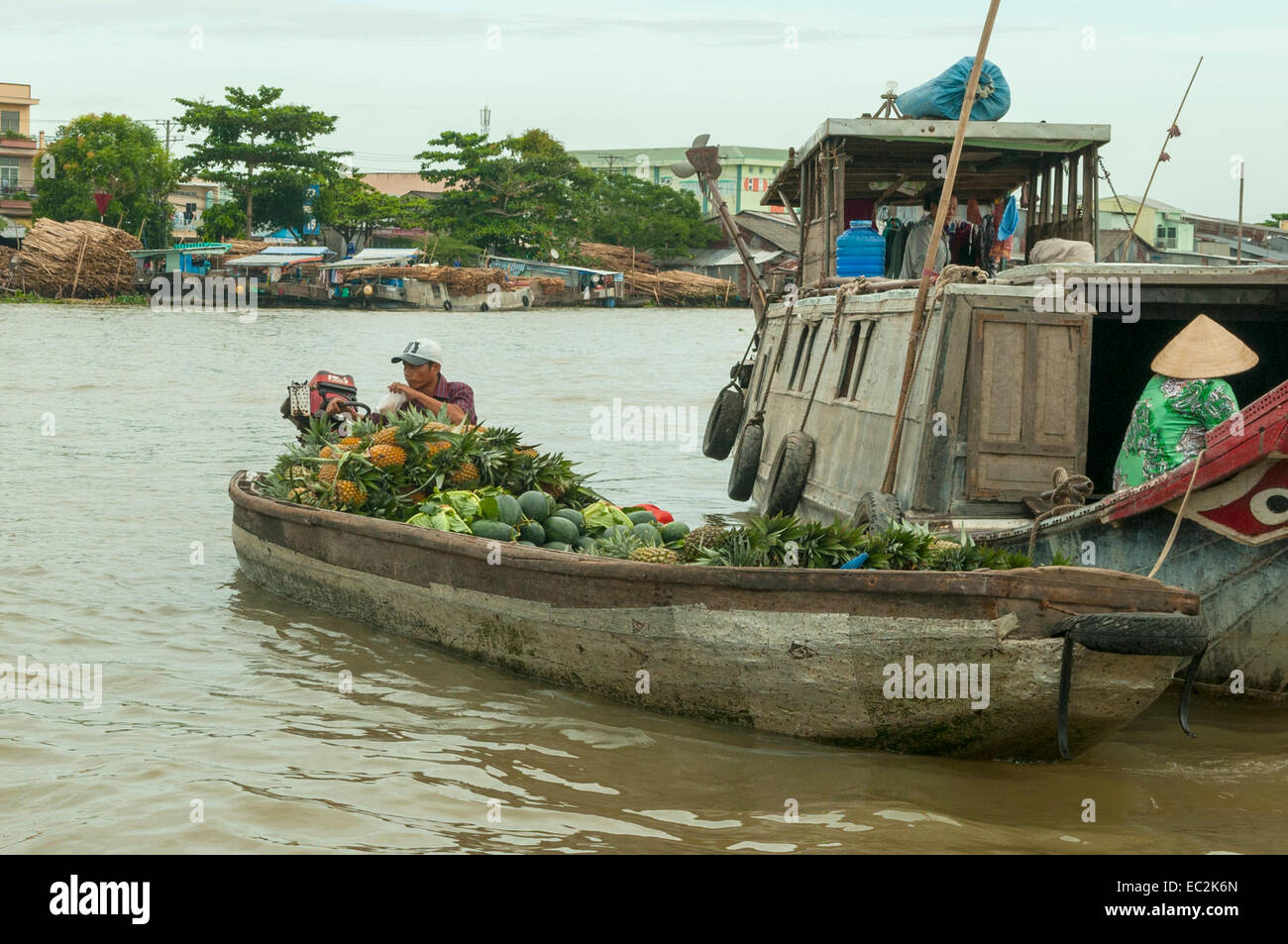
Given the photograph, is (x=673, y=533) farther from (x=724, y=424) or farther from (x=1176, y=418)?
(x=724, y=424)

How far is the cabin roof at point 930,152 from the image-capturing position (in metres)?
9.69

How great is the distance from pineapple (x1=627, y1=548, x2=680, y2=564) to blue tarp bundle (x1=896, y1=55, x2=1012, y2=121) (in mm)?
5474

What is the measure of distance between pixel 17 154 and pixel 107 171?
882cm

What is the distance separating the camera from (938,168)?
10711mm

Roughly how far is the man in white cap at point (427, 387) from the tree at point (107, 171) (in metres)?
52.6

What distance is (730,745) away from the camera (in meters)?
5.61

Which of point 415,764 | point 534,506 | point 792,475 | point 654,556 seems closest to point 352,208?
point 792,475

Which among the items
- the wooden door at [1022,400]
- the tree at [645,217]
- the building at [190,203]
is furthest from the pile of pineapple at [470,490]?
the building at [190,203]

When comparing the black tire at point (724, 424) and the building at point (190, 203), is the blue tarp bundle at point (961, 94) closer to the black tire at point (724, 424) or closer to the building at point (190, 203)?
the black tire at point (724, 424)

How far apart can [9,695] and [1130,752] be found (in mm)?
5120
